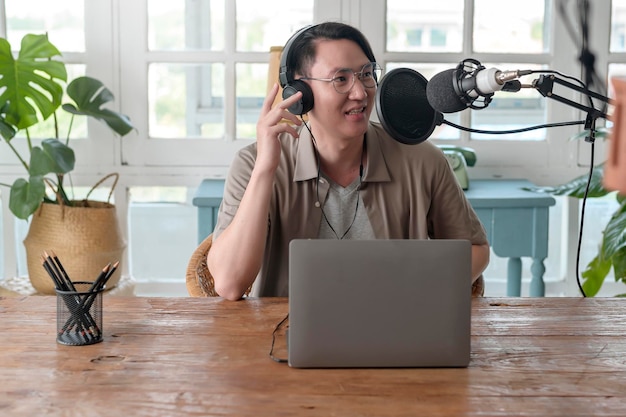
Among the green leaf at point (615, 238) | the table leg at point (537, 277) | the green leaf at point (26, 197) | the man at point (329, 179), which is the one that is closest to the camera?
the man at point (329, 179)

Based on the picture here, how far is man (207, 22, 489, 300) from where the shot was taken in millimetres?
1909

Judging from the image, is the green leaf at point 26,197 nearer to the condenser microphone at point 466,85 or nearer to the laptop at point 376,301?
the laptop at point 376,301

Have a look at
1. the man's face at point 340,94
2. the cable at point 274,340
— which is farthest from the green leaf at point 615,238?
the cable at point 274,340

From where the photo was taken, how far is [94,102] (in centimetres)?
311

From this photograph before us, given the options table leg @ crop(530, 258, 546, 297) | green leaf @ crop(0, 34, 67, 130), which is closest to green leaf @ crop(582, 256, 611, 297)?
table leg @ crop(530, 258, 546, 297)

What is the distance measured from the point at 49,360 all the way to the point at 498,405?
71cm

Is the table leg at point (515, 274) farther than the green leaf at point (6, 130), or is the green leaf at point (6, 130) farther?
the table leg at point (515, 274)

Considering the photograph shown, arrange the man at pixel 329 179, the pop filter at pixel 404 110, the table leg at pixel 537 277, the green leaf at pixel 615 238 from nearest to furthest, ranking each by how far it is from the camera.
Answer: the pop filter at pixel 404 110 → the man at pixel 329 179 → the green leaf at pixel 615 238 → the table leg at pixel 537 277

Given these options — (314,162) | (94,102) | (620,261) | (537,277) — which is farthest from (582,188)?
(94,102)

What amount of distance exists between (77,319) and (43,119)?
1.75 metres

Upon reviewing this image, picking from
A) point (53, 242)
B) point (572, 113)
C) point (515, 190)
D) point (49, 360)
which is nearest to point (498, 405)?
point (49, 360)

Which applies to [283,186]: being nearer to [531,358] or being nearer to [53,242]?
[531,358]

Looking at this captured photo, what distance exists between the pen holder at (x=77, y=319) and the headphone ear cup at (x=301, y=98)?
0.68 meters

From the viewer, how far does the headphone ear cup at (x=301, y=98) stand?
195 centimetres
